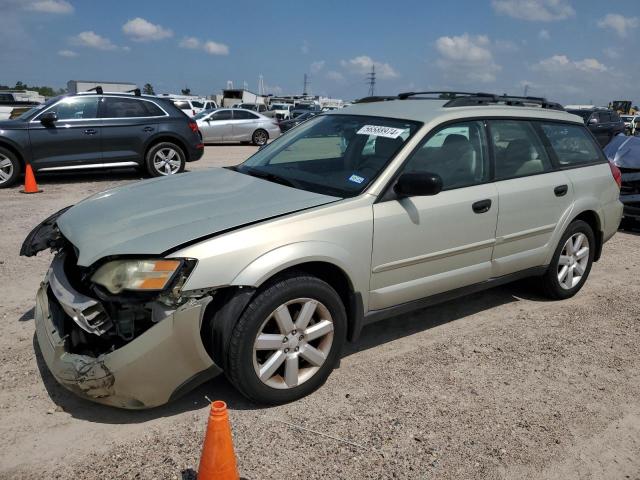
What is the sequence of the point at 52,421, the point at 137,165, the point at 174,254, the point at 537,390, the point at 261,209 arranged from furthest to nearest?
the point at 137,165 → the point at 537,390 → the point at 261,209 → the point at 52,421 → the point at 174,254

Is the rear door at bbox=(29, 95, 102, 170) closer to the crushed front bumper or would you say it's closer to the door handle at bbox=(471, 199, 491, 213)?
the crushed front bumper

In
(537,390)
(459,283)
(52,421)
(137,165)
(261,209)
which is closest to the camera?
(52,421)

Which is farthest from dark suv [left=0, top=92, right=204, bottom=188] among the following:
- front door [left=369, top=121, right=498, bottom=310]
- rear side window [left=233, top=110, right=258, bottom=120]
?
rear side window [left=233, top=110, right=258, bottom=120]

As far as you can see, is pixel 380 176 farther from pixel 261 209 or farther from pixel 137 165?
pixel 137 165

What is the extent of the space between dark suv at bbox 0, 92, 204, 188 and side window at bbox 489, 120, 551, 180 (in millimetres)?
7839

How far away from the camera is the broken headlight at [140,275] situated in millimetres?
2646

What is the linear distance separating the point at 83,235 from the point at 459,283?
2531 mm

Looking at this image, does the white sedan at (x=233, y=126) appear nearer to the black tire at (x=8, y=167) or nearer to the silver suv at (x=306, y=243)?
the black tire at (x=8, y=167)

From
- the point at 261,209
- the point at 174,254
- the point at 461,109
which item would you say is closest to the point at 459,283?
the point at 461,109

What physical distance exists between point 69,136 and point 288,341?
27.6 ft

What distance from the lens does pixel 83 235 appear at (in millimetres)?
3041

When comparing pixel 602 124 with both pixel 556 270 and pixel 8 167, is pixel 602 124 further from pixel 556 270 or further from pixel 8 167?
pixel 8 167

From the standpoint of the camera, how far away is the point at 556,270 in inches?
187

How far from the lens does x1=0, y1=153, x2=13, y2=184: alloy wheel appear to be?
9.52 m
